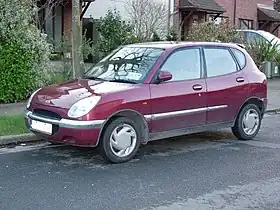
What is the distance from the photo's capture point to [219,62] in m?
8.23

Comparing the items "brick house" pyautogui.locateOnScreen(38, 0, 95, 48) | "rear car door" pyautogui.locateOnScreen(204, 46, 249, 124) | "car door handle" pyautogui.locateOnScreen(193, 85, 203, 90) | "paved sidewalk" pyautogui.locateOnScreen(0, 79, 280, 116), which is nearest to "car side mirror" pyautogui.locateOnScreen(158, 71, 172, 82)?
"car door handle" pyautogui.locateOnScreen(193, 85, 203, 90)

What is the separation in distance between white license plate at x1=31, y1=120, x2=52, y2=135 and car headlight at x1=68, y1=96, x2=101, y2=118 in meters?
0.41

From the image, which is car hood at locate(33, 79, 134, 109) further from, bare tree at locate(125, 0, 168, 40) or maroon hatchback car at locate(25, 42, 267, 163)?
bare tree at locate(125, 0, 168, 40)

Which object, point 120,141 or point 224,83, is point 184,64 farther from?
point 120,141

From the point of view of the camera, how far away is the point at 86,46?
16469 millimetres

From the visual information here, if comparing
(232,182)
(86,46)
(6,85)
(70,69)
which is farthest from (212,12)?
(232,182)

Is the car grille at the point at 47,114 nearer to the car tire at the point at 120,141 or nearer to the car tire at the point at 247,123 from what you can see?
the car tire at the point at 120,141

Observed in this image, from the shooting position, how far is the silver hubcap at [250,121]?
858 cm

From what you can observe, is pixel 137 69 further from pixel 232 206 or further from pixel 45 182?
pixel 232 206

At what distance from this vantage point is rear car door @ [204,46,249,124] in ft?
26.0

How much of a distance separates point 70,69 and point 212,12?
47.2 feet

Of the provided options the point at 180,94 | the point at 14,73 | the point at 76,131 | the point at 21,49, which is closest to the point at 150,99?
the point at 180,94

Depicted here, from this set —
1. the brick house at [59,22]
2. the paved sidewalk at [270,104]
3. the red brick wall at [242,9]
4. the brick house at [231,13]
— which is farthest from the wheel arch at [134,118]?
the red brick wall at [242,9]

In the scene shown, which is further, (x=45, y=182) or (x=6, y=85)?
(x=6, y=85)
